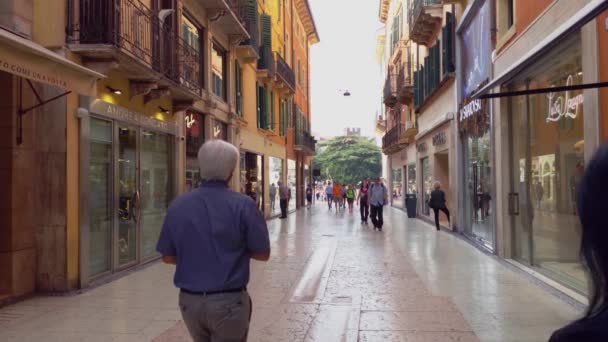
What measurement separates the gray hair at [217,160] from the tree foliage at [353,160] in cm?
6983

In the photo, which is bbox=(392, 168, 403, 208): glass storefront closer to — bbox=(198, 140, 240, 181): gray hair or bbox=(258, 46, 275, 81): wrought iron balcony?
bbox=(258, 46, 275, 81): wrought iron balcony

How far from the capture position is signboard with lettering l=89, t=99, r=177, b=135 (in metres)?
8.96

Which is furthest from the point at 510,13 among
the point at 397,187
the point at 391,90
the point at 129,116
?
the point at 397,187

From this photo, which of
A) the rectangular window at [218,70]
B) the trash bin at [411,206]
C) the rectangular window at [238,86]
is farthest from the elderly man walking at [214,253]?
the trash bin at [411,206]

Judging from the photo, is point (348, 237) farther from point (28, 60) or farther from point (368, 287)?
point (28, 60)

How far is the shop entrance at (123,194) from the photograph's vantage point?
9177mm

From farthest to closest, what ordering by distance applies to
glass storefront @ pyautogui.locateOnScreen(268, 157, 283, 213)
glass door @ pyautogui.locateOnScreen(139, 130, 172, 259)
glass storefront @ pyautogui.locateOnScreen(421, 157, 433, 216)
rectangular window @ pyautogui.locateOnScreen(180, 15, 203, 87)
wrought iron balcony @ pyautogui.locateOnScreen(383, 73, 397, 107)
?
wrought iron balcony @ pyautogui.locateOnScreen(383, 73, 397, 107)
glass storefront @ pyautogui.locateOnScreen(268, 157, 283, 213)
glass storefront @ pyautogui.locateOnScreen(421, 157, 433, 216)
rectangular window @ pyautogui.locateOnScreen(180, 15, 203, 87)
glass door @ pyautogui.locateOnScreen(139, 130, 172, 259)

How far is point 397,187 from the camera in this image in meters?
39.0

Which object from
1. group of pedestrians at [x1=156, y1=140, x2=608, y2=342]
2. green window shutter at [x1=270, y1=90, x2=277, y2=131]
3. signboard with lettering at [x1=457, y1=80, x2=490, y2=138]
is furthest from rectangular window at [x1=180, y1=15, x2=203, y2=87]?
green window shutter at [x1=270, y1=90, x2=277, y2=131]

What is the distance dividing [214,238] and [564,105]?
6.81m

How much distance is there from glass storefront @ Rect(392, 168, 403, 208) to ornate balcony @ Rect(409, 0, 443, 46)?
14.3 m

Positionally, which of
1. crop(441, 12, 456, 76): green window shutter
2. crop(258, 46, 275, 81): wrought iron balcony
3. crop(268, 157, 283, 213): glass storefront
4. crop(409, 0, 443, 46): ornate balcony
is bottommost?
crop(268, 157, 283, 213): glass storefront

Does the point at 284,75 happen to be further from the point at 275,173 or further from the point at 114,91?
the point at 114,91

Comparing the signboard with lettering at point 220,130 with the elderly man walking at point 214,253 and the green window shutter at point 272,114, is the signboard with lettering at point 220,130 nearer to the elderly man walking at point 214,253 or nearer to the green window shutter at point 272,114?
the green window shutter at point 272,114
